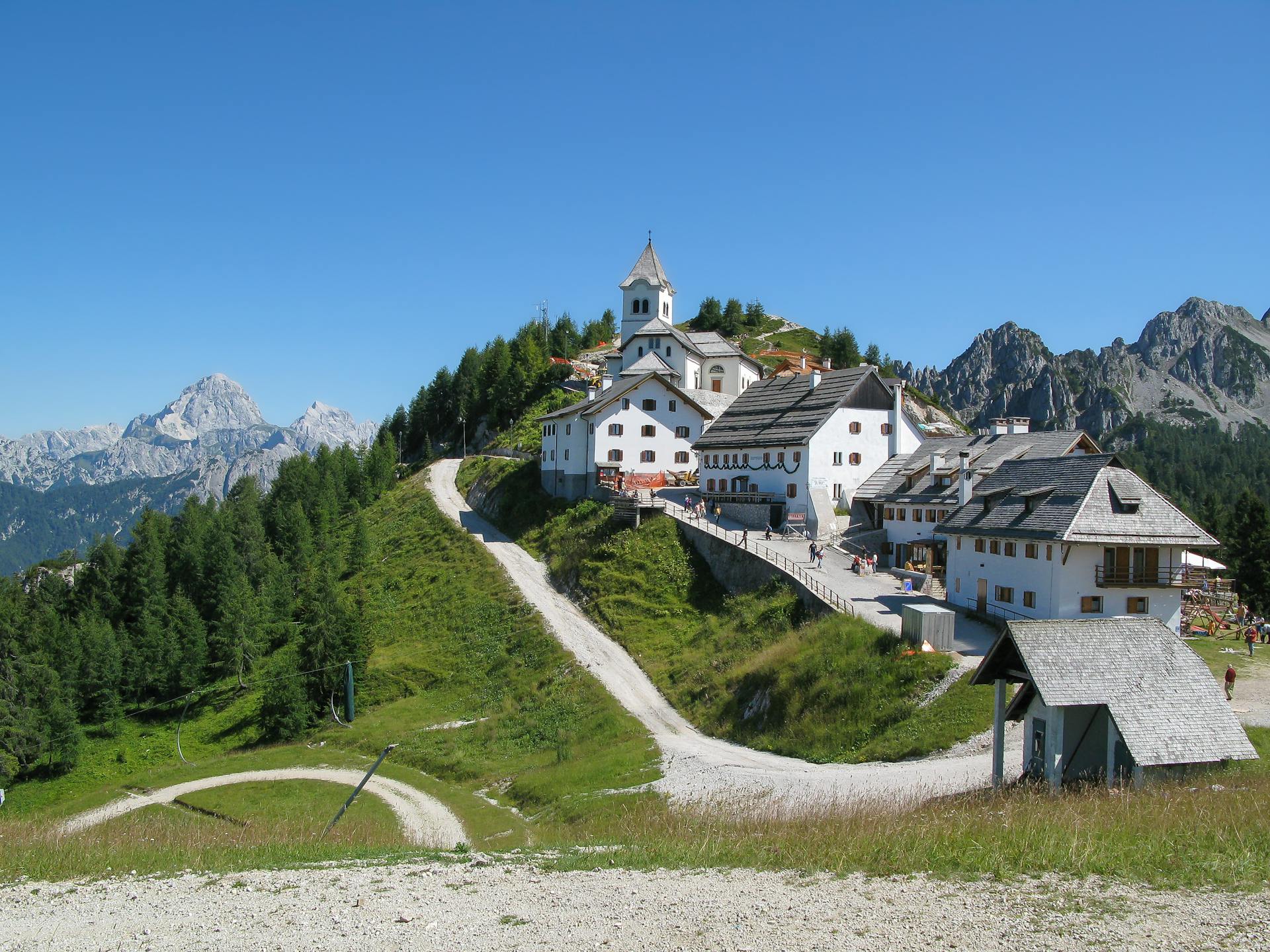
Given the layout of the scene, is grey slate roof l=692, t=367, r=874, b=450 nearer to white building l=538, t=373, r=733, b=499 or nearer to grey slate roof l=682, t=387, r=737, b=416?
white building l=538, t=373, r=733, b=499

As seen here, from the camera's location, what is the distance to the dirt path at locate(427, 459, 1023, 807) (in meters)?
24.5

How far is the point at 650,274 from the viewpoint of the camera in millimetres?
104125

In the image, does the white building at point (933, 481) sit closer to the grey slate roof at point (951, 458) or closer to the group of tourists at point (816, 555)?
the grey slate roof at point (951, 458)

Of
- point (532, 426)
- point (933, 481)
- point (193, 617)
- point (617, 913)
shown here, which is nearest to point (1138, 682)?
point (617, 913)

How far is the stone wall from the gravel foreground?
29559mm

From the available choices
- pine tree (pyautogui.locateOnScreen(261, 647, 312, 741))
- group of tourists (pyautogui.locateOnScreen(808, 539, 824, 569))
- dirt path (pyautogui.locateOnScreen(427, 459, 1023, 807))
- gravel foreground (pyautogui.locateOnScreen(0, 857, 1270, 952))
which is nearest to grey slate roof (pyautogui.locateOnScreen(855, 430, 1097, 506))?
group of tourists (pyautogui.locateOnScreen(808, 539, 824, 569))

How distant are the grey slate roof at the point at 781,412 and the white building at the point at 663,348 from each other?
18.0 metres

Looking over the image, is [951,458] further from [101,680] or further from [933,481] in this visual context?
[101,680]

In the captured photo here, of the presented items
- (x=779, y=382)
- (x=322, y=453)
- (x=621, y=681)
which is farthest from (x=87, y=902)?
(x=322, y=453)

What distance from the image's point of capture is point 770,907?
13086 mm

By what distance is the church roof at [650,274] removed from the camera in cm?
10362

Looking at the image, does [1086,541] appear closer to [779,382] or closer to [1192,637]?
[1192,637]

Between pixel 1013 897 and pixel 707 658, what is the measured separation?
32649 mm

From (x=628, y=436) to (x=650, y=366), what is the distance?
65.3ft
